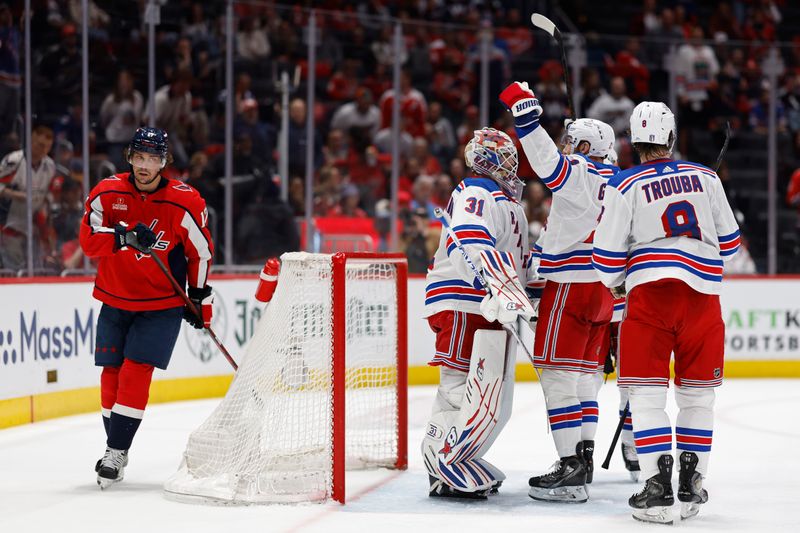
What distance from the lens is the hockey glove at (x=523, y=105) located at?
3867 mm

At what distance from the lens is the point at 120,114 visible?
697 centimetres

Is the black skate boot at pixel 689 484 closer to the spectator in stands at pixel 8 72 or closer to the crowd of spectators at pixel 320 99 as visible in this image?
the crowd of spectators at pixel 320 99

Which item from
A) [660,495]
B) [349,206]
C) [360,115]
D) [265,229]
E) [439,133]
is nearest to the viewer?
[660,495]

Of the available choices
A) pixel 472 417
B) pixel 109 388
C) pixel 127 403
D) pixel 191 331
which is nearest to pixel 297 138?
pixel 191 331

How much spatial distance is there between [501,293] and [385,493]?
93cm

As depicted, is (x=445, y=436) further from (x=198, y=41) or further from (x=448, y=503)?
(x=198, y=41)

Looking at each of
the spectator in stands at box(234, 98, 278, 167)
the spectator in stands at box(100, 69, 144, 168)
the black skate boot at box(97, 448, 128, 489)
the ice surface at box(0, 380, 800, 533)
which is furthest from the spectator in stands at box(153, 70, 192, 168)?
the black skate boot at box(97, 448, 128, 489)

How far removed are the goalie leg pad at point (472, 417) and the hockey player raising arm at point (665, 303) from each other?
0.45m

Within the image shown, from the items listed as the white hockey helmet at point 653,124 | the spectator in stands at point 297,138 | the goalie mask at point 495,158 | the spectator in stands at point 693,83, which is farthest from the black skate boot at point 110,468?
the spectator in stands at point 693,83

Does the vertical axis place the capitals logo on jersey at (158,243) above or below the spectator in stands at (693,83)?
below

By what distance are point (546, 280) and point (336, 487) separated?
103 cm

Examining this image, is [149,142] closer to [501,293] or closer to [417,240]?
[501,293]

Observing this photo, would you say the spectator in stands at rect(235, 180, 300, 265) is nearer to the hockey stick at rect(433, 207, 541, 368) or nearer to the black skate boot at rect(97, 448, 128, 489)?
the black skate boot at rect(97, 448, 128, 489)

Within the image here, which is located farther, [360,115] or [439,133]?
[439,133]
